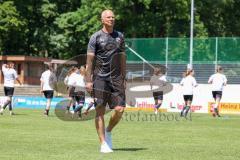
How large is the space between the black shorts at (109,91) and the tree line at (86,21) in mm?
42950

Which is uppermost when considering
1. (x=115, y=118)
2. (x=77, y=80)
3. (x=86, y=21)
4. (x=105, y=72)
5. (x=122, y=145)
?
(x=86, y=21)

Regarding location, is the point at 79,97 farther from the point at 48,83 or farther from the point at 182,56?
the point at 182,56

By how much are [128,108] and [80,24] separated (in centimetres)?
2121

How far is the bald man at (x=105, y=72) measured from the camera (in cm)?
1142

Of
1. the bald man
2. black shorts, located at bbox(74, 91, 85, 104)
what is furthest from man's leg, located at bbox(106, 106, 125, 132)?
black shorts, located at bbox(74, 91, 85, 104)

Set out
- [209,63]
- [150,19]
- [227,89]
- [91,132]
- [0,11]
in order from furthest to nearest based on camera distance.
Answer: [0,11] → [150,19] → [209,63] → [227,89] → [91,132]

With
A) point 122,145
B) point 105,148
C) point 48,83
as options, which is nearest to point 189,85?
point 48,83

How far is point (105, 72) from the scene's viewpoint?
11.6 m

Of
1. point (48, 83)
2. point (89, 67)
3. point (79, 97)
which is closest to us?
point (89, 67)

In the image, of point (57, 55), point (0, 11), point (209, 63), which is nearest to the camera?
point (209, 63)

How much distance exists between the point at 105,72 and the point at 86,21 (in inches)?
1790

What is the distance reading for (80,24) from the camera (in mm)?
57531

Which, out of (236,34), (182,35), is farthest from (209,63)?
(236,34)

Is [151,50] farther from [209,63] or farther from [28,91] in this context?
[28,91]
